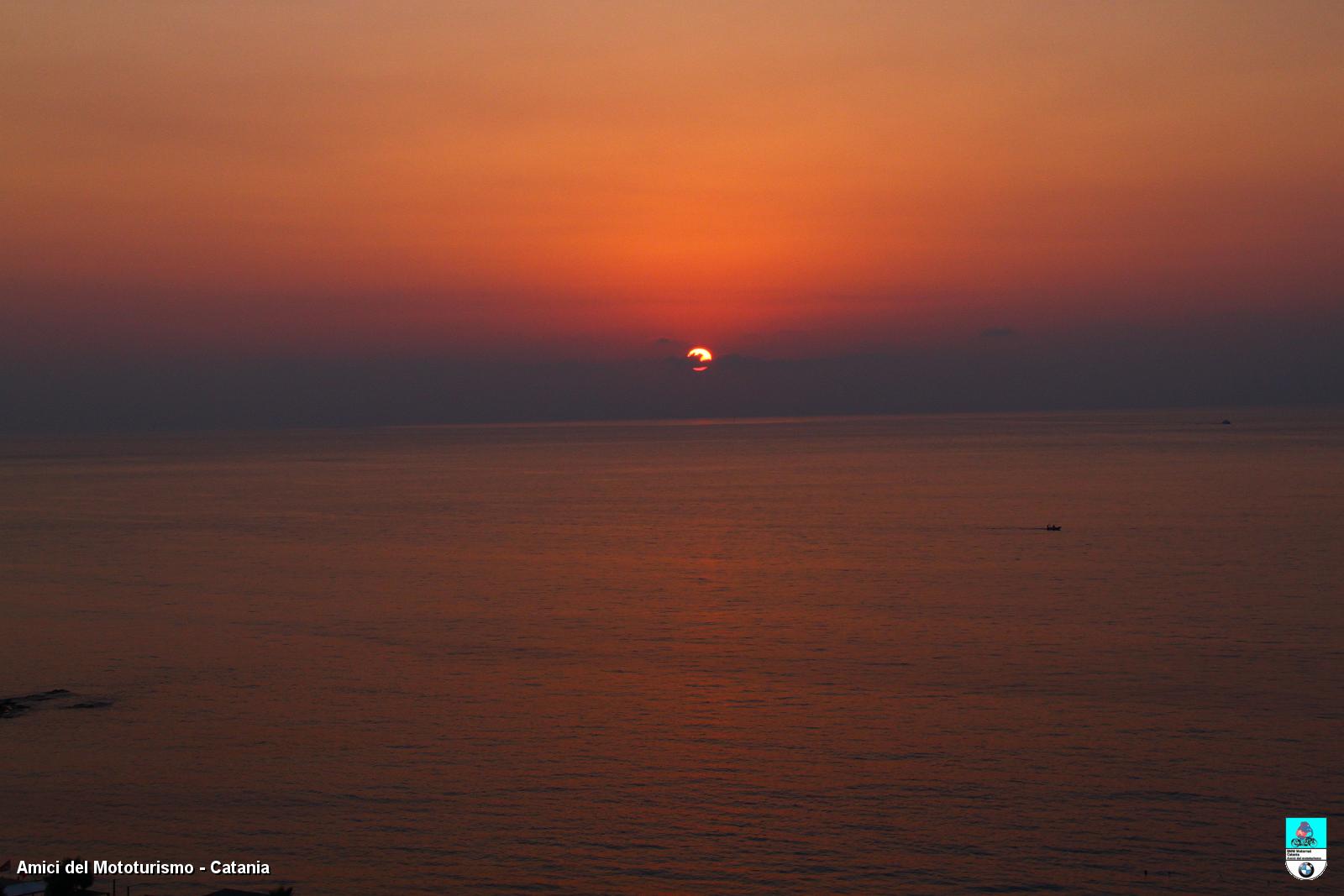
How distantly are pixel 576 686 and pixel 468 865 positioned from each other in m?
15.9

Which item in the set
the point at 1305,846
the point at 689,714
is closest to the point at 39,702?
the point at 689,714

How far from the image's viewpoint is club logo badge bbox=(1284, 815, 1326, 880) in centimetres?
2768

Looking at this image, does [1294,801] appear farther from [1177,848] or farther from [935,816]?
[935,816]

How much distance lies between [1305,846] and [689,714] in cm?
1891

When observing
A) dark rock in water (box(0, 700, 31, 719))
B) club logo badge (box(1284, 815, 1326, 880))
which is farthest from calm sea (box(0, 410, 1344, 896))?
dark rock in water (box(0, 700, 31, 719))

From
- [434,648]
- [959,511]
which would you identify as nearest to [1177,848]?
[434,648]

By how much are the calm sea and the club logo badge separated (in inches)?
18.9

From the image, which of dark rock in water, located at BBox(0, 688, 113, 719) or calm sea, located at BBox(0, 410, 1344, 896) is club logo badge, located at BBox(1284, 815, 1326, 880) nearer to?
calm sea, located at BBox(0, 410, 1344, 896)

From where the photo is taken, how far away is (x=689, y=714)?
135 ft

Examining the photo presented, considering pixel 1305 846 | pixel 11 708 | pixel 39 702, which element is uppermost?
pixel 39 702

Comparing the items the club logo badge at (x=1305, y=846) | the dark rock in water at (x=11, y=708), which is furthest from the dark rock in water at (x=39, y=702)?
the club logo badge at (x=1305, y=846)

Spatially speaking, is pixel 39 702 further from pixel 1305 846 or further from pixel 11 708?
pixel 1305 846

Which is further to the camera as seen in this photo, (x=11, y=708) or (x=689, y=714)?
(x=11, y=708)

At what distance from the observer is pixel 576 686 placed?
45438 mm
